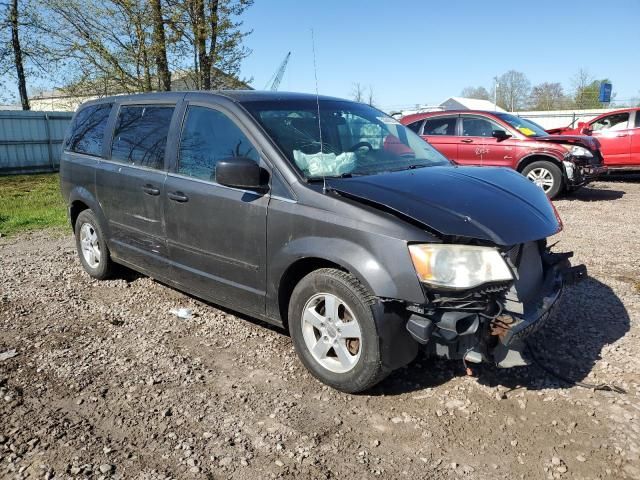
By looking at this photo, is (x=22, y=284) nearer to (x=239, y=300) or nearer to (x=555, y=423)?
(x=239, y=300)

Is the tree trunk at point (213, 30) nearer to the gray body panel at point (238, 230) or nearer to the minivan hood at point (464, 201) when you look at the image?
the gray body panel at point (238, 230)

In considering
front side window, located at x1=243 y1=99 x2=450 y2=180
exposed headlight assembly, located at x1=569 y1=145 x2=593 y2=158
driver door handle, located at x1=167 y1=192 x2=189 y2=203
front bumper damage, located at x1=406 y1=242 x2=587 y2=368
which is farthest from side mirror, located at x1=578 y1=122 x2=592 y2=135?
driver door handle, located at x1=167 y1=192 x2=189 y2=203

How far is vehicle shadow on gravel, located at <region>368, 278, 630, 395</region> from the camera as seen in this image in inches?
130

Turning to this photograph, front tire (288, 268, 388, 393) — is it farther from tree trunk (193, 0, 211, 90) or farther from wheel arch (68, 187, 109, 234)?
tree trunk (193, 0, 211, 90)

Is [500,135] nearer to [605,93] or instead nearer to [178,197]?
[178,197]

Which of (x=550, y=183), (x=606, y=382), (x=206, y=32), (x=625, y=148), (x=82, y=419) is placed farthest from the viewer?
(x=206, y=32)

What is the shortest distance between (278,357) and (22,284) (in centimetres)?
333

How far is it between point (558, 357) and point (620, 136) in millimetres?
11132

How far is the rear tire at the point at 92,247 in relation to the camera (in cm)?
523

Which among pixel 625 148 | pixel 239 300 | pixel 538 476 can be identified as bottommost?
pixel 538 476

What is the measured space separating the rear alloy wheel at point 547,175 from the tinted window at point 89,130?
25.5 feet

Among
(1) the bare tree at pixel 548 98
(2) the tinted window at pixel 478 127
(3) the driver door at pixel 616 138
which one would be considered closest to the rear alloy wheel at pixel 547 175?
(2) the tinted window at pixel 478 127

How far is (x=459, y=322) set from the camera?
274cm

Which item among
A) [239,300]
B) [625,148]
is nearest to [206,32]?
[625,148]
